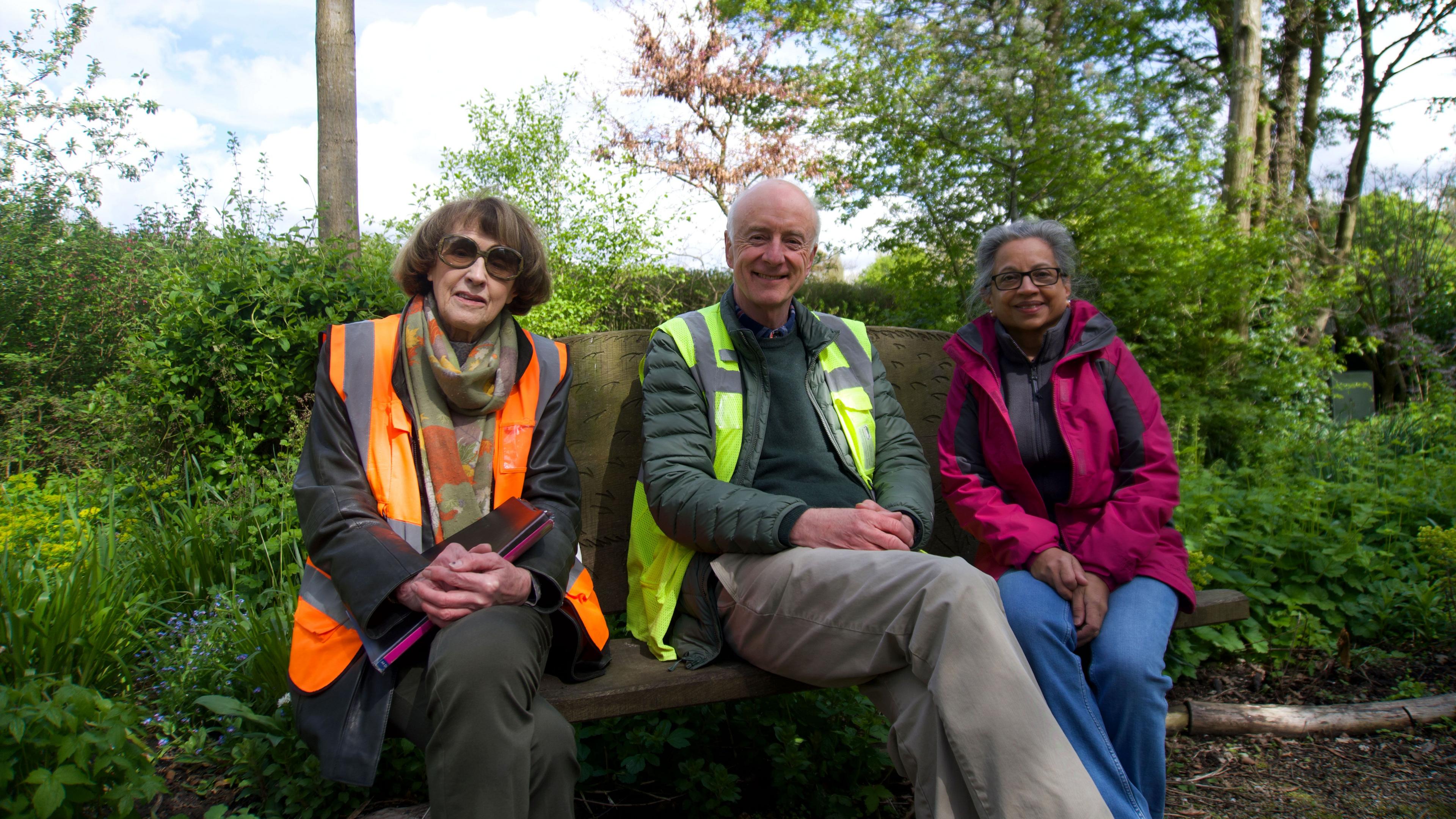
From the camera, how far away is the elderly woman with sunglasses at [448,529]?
5.73 feet

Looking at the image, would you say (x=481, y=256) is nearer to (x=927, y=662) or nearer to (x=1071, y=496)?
(x=927, y=662)

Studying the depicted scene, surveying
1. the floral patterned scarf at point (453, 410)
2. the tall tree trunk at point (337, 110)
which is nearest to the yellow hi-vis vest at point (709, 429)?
the floral patterned scarf at point (453, 410)

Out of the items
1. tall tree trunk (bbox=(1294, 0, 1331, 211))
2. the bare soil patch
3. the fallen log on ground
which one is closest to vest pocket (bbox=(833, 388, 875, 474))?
the bare soil patch

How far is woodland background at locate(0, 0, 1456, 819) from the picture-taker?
2.58 meters

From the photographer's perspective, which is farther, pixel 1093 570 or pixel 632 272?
pixel 632 272

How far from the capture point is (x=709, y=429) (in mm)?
2545

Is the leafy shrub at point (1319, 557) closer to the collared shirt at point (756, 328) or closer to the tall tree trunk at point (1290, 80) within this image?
the collared shirt at point (756, 328)

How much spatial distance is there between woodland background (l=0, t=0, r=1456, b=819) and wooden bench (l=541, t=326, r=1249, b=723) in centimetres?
45

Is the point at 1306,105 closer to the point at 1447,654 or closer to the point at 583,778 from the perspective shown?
the point at 1447,654

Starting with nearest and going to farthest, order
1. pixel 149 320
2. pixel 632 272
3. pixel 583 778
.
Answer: pixel 583 778, pixel 149 320, pixel 632 272

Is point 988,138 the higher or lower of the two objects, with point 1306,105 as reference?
lower

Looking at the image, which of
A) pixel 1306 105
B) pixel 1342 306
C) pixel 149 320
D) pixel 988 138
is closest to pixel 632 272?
pixel 988 138

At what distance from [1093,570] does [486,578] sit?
1.65 metres

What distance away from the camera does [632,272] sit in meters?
9.50
